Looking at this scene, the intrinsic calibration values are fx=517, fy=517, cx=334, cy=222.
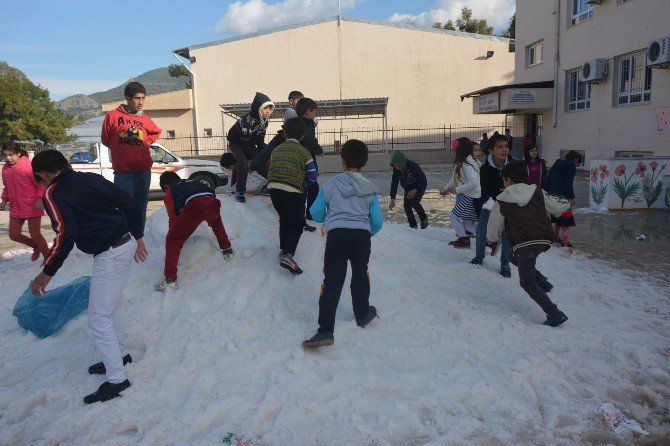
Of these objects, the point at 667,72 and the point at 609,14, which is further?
the point at 609,14

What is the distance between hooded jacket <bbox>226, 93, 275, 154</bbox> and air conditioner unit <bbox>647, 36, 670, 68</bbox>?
1272 centimetres

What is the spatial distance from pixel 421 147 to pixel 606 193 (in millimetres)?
21896

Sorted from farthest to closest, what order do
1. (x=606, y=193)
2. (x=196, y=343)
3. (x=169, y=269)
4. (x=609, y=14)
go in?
(x=609, y=14) → (x=606, y=193) → (x=169, y=269) → (x=196, y=343)

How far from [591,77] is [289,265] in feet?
55.2

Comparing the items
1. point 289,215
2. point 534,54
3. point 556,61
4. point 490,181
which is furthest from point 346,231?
point 534,54

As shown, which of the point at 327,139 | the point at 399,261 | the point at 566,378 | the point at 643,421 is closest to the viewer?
the point at 643,421

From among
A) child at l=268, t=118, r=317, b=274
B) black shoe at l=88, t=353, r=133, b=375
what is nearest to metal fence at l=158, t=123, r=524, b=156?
child at l=268, t=118, r=317, b=274

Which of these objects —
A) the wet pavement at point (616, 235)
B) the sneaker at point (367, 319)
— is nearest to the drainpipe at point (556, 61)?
the wet pavement at point (616, 235)

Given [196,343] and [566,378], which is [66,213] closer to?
[196,343]

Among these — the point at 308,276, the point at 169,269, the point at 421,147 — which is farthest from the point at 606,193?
the point at 421,147

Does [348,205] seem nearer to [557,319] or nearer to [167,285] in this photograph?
[167,285]

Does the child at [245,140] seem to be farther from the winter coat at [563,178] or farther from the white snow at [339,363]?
the winter coat at [563,178]

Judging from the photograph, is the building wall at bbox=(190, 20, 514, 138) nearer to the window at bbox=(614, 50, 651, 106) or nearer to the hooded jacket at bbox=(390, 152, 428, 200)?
the window at bbox=(614, 50, 651, 106)

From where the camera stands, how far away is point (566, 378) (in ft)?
12.4
